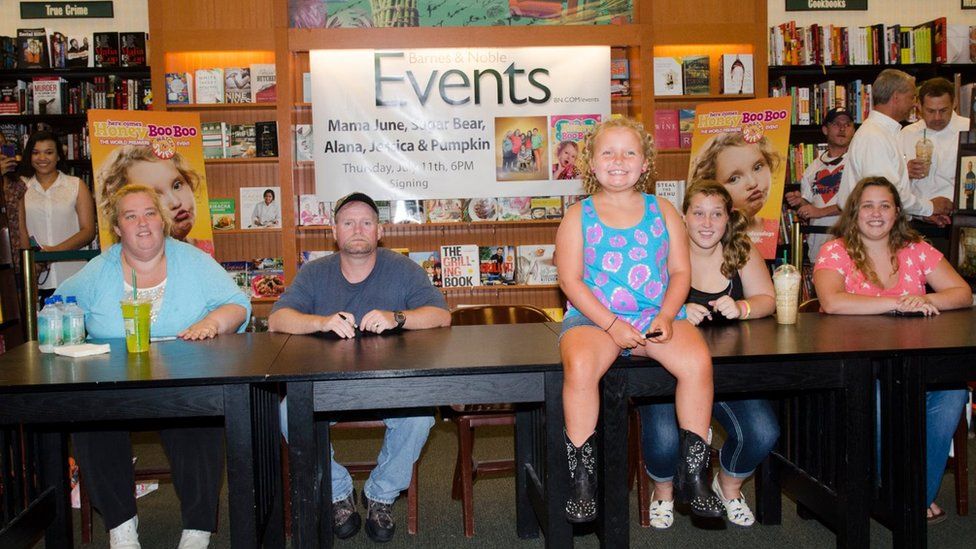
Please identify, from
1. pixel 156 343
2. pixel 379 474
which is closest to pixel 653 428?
pixel 379 474

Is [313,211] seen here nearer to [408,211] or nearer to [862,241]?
[408,211]

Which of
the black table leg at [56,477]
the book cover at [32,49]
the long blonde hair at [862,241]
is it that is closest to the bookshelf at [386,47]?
the book cover at [32,49]

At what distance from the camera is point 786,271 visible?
2.72m

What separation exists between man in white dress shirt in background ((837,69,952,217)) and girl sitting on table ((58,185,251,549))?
10.3 ft

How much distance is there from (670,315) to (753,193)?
304 centimetres

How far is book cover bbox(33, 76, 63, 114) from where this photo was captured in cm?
604

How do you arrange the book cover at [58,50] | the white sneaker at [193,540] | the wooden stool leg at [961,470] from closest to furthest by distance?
the white sneaker at [193,540] < the wooden stool leg at [961,470] < the book cover at [58,50]

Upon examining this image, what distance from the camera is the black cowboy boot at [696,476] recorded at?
2195mm

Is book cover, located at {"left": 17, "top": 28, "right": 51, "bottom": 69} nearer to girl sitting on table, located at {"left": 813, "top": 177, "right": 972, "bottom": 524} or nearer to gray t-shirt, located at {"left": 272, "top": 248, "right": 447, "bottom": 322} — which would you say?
gray t-shirt, located at {"left": 272, "top": 248, "right": 447, "bottom": 322}

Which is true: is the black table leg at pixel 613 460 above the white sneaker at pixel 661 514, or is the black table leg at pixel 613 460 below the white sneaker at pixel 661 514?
above

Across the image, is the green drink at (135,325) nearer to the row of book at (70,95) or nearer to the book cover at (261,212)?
the book cover at (261,212)

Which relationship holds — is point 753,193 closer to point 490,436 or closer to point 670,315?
point 490,436

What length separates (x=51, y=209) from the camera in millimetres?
5098

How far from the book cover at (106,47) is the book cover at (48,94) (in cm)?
34
